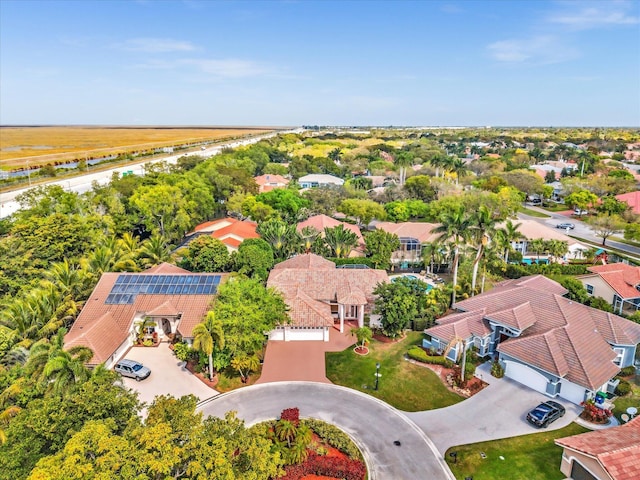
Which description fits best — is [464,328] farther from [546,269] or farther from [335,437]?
[546,269]

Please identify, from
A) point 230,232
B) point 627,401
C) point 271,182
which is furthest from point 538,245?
point 271,182

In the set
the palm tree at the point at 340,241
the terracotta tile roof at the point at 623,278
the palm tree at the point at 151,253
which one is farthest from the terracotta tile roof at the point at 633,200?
the palm tree at the point at 151,253

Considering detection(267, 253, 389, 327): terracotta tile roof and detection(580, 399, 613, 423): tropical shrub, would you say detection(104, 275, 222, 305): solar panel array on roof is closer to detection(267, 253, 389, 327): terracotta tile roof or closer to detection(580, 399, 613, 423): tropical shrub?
Answer: detection(267, 253, 389, 327): terracotta tile roof

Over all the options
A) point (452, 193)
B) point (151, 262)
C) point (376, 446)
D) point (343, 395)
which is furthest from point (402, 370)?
point (452, 193)

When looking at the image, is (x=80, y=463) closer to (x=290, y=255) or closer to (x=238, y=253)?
(x=238, y=253)

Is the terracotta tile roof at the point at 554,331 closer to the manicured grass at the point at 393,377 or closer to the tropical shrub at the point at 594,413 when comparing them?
the tropical shrub at the point at 594,413

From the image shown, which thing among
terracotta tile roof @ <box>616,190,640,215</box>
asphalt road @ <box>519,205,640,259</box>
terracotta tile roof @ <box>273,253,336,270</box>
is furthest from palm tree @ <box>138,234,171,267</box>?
terracotta tile roof @ <box>616,190,640,215</box>
